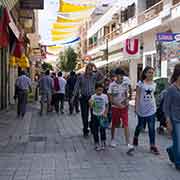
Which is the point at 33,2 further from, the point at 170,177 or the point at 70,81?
the point at 170,177

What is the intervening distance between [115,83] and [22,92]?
6950 mm

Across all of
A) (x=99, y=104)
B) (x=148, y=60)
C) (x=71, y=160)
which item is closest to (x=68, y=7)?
(x=148, y=60)

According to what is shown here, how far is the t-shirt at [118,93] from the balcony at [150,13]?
1924 centimetres

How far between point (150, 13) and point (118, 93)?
21605 mm

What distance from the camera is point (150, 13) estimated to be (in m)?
28.5

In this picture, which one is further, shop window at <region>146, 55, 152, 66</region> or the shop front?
shop window at <region>146, 55, 152, 66</region>

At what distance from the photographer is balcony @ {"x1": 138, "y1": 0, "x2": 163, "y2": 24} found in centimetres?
2647

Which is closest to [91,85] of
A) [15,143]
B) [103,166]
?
[15,143]

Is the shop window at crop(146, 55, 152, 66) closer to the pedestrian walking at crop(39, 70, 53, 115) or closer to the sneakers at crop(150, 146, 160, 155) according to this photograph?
the pedestrian walking at crop(39, 70, 53, 115)

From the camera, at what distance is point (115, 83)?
8125 millimetres

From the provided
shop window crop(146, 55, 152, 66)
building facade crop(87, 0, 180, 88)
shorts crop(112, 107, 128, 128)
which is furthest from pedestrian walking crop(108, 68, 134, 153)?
shop window crop(146, 55, 152, 66)

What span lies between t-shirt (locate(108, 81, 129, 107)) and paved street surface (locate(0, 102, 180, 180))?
965 millimetres

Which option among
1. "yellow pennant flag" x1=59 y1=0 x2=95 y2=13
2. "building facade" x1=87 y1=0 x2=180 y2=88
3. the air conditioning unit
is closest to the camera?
"building facade" x1=87 y1=0 x2=180 y2=88

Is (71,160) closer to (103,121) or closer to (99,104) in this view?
(103,121)
